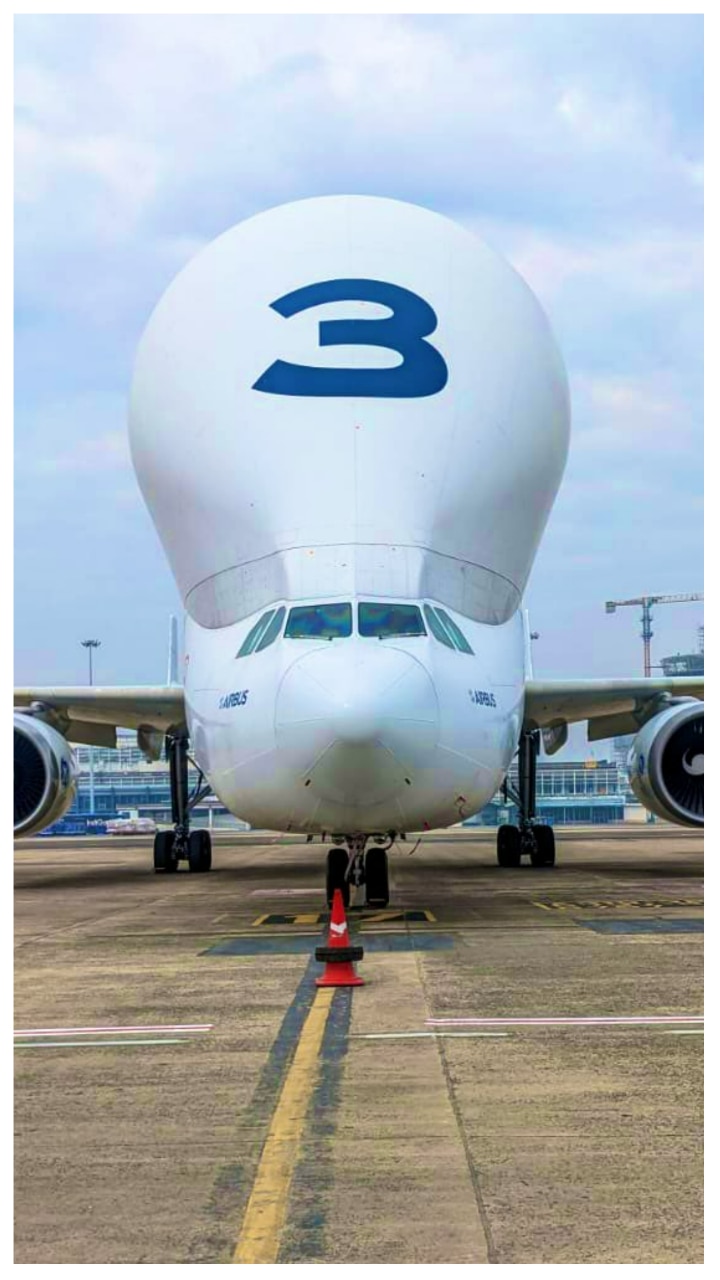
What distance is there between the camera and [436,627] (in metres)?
12.2

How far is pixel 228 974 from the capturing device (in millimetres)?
9898

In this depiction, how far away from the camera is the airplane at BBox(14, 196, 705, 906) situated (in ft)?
37.5

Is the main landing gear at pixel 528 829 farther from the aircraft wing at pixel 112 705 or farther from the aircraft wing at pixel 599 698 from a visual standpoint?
the aircraft wing at pixel 112 705

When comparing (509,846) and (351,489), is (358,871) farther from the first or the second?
(509,846)

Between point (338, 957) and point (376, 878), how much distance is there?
5154 millimetres

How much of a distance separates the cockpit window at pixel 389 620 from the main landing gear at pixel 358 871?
2.12 metres

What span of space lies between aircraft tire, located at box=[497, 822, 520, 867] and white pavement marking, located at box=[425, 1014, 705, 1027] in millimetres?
16344

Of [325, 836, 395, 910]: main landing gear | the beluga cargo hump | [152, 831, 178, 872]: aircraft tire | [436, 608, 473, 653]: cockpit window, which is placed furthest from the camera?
[152, 831, 178, 872]: aircraft tire

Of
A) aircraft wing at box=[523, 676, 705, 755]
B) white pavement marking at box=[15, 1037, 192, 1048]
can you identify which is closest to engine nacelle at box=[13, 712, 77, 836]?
aircraft wing at box=[523, 676, 705, 755]

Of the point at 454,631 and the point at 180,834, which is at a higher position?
the point at 454,631

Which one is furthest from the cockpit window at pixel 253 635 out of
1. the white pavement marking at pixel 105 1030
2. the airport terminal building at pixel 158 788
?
the airport terminal building at pixel 158 788

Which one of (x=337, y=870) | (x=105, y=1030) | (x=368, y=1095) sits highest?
(x=337, y=870)

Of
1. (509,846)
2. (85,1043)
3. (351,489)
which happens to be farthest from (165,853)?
(85,1043)

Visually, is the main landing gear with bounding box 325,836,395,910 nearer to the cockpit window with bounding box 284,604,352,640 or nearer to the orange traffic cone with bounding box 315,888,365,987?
the cockpit window with bounding box 284,604,352,640
